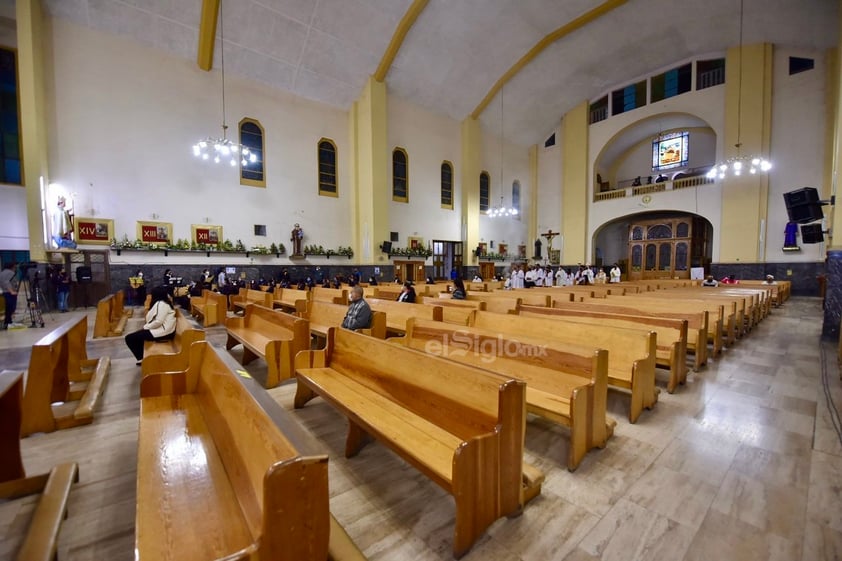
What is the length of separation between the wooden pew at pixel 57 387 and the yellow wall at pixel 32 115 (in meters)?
8.21

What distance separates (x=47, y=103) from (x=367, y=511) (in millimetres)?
13376

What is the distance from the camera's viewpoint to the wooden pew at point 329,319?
373cm

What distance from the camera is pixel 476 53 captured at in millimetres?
13203

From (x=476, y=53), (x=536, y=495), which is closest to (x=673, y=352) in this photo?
(x=536, y=495)

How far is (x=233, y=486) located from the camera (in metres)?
1.25

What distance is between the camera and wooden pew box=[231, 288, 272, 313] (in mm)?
6523

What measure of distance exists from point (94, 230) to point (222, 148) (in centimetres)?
420

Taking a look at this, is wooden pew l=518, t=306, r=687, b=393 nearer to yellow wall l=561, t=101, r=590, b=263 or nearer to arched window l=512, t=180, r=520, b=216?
Answer: yellow wall l=561, t=101, r=590, b=263

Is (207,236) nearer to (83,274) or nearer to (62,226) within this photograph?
(83,274)

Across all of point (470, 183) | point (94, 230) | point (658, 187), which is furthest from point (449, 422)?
point (658, 187)

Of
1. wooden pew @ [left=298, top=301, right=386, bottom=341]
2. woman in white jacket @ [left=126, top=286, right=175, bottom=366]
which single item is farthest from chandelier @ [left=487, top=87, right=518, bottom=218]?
woman in white jacket @ [left=126, top=286, right=175, bottom=366]

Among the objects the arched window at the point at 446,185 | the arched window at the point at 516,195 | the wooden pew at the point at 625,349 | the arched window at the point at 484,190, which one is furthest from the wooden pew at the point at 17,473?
the arched window at the point at 516,195

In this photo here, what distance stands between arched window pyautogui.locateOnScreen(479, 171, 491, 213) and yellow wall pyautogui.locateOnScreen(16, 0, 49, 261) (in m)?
15.3

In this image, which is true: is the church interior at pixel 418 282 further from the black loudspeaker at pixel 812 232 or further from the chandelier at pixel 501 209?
the chandelier at pixel 501 209
